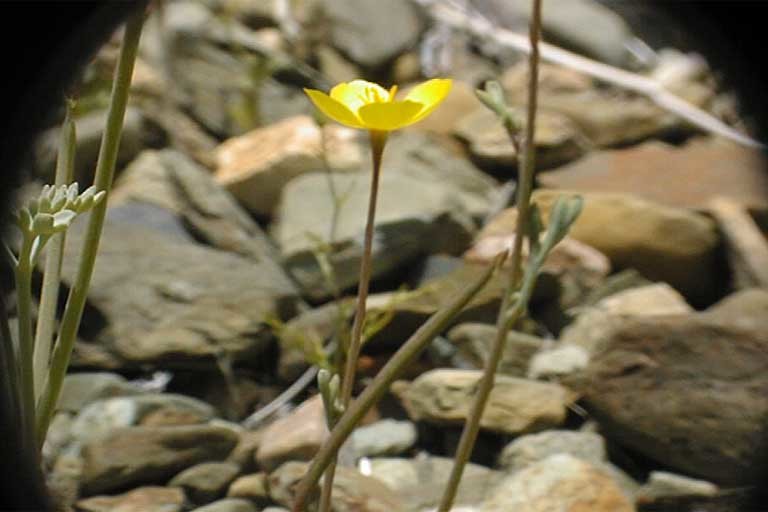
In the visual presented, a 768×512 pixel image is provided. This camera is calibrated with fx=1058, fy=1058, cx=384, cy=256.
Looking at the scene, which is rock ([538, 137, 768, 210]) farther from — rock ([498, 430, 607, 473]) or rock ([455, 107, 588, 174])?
rock ([498, 430, 607, 473])

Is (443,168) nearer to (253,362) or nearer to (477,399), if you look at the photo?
(253,362)

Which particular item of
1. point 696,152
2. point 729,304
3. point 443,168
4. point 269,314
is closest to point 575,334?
point 729,304

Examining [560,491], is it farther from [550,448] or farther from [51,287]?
[51,287]

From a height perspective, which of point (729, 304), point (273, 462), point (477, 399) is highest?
point (477, 399)

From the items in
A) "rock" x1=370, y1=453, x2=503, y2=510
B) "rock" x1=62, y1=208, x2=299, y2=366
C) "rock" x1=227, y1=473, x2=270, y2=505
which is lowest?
"rock" x1=370, y1=453, x2=503, y2=510

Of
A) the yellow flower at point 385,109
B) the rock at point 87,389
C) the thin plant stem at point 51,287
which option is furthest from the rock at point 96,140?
the yellow flower at point 385,109

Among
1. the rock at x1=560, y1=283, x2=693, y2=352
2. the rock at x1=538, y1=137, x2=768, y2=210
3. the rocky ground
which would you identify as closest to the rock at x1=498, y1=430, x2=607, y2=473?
the rocky ground
